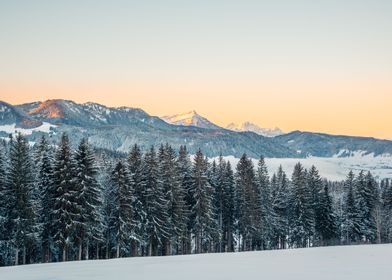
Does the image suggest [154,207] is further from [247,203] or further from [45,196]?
[247,203]

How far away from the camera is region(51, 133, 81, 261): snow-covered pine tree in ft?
136

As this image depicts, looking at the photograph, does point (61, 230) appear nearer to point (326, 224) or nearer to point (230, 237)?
point (230, 237)

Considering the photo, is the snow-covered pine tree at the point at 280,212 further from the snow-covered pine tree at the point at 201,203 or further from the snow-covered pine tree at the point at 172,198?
the snow-covered pine tree at the point at 172,198

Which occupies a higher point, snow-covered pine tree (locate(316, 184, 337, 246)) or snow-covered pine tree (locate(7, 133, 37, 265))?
snow-covered pine tree (locate(7, 133, 37, 265))

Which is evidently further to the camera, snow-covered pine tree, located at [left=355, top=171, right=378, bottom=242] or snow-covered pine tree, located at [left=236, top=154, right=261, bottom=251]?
snow-covered pine tree, located at [left=355, top=171, right=378, bottom=242]

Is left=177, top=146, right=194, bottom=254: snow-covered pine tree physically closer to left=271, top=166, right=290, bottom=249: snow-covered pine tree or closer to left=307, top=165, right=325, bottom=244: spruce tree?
left=271, top=166, right=290, bottom=249: snow-covered pine tree

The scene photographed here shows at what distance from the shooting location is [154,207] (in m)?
51.0

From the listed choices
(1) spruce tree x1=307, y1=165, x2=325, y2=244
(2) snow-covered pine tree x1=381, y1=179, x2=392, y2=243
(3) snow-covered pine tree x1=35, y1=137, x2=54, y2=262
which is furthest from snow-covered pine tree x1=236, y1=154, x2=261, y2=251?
(3) snow-covered pine tree x1=35, y1=137, x2=54, y2=262

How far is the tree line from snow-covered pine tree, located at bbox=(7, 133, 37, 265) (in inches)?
3.7

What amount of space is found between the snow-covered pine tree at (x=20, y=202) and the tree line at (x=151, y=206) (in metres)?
0.09

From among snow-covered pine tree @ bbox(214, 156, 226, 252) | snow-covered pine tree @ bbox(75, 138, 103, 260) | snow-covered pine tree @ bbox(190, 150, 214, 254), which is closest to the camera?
snow-covered pine tree @ bbox(75, 138, 103, 260)

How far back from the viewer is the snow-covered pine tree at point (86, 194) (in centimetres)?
4247

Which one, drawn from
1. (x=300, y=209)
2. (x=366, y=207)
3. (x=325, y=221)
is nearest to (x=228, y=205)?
(x=300, y=209)

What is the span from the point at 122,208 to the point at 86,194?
6.09 m
